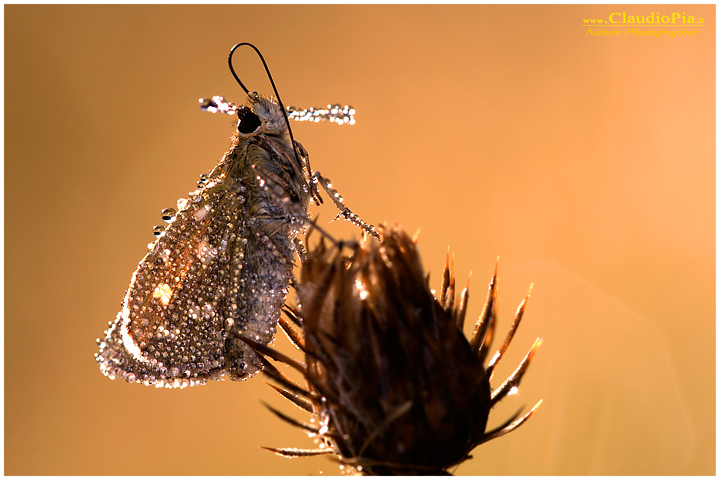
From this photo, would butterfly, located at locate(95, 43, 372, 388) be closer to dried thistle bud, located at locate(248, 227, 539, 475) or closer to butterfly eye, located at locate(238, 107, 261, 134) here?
butterfly eye, located at locate(238, 107, 261, 134)

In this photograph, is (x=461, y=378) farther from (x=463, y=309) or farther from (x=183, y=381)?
(x=183, y=381)

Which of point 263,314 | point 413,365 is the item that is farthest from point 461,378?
point 263,314

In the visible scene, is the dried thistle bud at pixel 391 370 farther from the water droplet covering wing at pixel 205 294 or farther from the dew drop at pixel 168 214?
the dew drop at pixel 168 214

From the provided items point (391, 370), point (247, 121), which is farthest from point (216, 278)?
point (391, 370)

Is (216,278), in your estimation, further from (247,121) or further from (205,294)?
(247,121)

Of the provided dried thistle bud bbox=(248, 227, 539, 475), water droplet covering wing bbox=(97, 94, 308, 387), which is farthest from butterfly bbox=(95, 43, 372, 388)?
dried thistle bud bbox=(248, 227, 539, 475)
